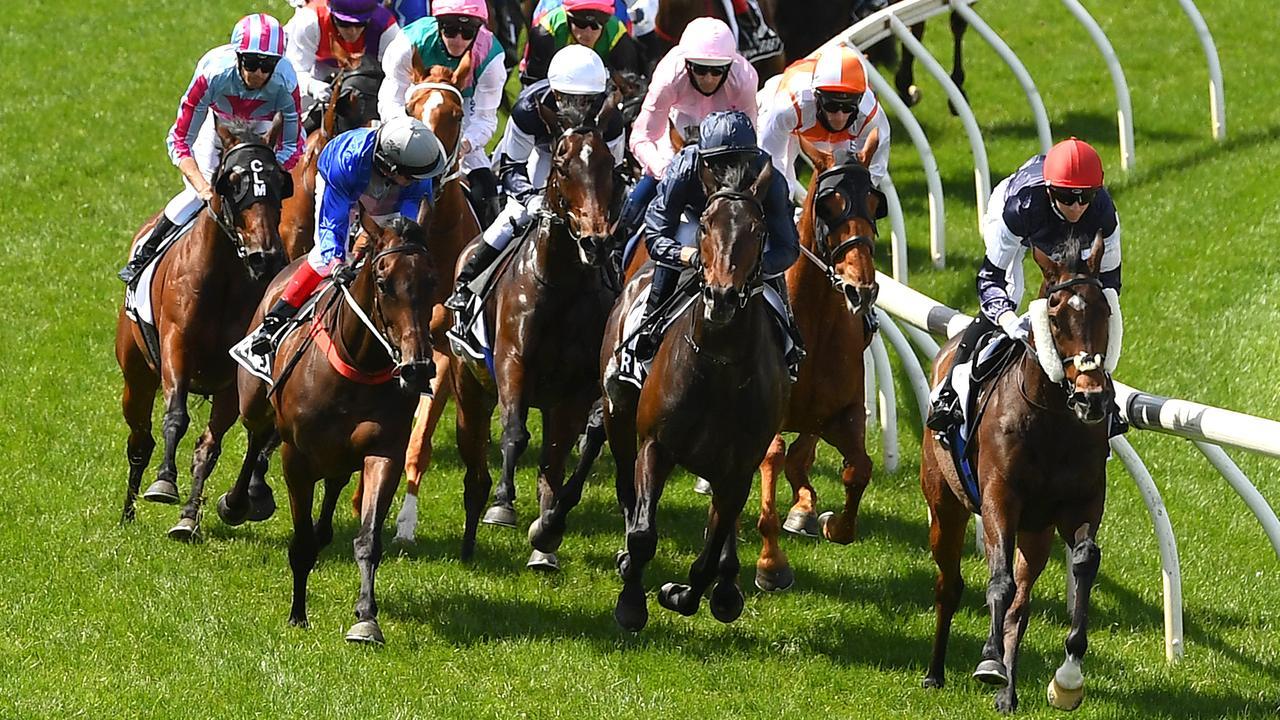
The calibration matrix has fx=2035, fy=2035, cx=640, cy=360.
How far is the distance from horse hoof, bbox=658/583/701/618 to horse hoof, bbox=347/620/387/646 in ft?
4.24

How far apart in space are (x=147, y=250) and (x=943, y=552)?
4669mm

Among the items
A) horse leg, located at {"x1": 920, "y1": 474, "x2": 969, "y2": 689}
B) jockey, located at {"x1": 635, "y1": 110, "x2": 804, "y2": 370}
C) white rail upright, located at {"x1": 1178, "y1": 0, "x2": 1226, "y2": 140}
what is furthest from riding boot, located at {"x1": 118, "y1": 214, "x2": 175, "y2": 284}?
white rail upright, located at {"x1": 1178, "y1": 0, "x2": 1226, "y2": 140}

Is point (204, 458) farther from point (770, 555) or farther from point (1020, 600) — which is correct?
point (1020, 600)

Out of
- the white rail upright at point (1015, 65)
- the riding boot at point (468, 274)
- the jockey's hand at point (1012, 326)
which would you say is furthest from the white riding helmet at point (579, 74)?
the white rail upright at point (1015, 65)

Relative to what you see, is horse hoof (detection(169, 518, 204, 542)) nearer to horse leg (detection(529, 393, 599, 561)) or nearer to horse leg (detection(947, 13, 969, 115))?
horse leg (detection(529, 393, 599, 561))

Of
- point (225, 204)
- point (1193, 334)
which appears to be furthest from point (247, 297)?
point (1193, 334)

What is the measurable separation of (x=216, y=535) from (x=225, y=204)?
1.89 metres

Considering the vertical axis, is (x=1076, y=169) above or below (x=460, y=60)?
below

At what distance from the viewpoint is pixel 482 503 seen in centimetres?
1070

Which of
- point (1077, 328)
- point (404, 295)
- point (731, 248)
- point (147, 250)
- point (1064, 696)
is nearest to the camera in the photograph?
point (1077, 328)

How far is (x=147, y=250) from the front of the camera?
11.0 metres

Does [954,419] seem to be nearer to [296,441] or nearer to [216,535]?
[296,441]

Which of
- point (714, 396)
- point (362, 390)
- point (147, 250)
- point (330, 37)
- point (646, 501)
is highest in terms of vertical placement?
point (330, 37)

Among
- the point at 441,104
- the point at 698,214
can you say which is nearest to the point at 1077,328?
the point at 698,214
